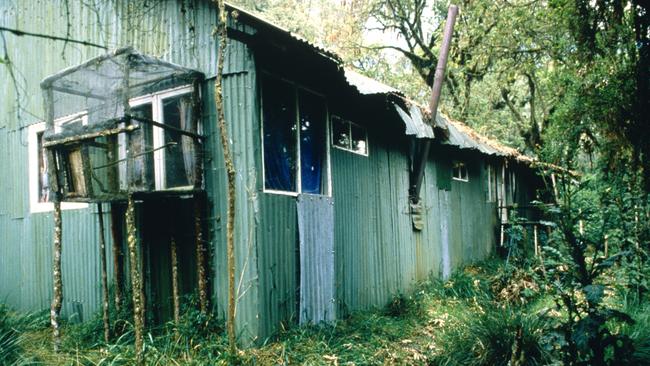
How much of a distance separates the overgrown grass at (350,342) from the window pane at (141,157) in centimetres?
169

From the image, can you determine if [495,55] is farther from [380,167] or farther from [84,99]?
[84,99]

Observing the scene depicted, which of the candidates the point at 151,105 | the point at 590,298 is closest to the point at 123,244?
the point at 151,105

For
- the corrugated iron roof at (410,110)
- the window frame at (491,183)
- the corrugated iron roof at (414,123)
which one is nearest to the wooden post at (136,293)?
the corrugated iron roof at (410,110)

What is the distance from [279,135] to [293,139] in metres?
0.29

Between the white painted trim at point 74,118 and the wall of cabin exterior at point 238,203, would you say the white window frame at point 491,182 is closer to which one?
the wall of cabin exterior at point 238,203

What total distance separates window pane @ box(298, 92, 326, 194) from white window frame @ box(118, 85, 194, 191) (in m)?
1.54

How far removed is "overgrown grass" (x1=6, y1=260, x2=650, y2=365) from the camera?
4.97m

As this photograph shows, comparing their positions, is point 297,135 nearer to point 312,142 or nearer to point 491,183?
point 312,142

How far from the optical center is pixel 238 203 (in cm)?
586

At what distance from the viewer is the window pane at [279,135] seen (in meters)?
6.17

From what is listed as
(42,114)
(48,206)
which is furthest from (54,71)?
(48,206)

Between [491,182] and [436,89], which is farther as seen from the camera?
[491,182]

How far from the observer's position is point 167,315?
20.9ft

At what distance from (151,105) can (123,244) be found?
2156 millimetres
